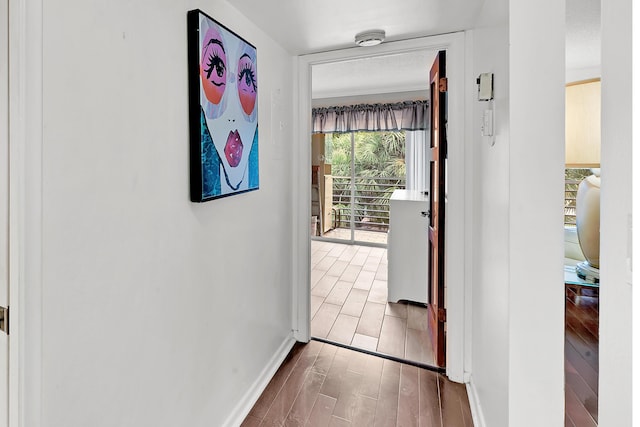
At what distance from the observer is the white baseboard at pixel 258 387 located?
1.78 m

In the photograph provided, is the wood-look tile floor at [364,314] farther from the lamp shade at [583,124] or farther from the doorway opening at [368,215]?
the lamp shade at [583,124]

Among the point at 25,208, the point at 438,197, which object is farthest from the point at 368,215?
the point at 25,208

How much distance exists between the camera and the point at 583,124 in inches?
78.6

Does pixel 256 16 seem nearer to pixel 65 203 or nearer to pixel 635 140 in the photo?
pixel 65 203

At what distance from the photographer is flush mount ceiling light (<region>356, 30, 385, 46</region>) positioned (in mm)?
2023

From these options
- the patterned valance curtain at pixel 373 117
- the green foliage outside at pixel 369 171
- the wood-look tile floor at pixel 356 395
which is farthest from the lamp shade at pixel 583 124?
the green foliage outside at pixel 369 171

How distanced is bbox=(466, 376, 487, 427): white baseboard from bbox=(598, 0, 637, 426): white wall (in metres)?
1.25

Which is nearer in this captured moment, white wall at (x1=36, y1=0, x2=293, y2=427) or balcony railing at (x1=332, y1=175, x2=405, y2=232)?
white wall at (x1=36, y1=0, x2=293, y2=427)

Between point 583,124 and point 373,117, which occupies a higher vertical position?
point 373,117

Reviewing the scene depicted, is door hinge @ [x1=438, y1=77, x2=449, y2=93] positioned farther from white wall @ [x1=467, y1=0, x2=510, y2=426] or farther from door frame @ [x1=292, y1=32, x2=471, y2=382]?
white wall @ [x1=467, y1=0, x2=510, y2=426]

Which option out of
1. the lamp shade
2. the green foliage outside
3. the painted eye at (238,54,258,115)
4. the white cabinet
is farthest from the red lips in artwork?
the green foliage outside

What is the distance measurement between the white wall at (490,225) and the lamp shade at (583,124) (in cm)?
58

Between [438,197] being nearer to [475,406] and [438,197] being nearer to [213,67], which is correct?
[475,406]

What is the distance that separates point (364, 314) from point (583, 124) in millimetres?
2079
